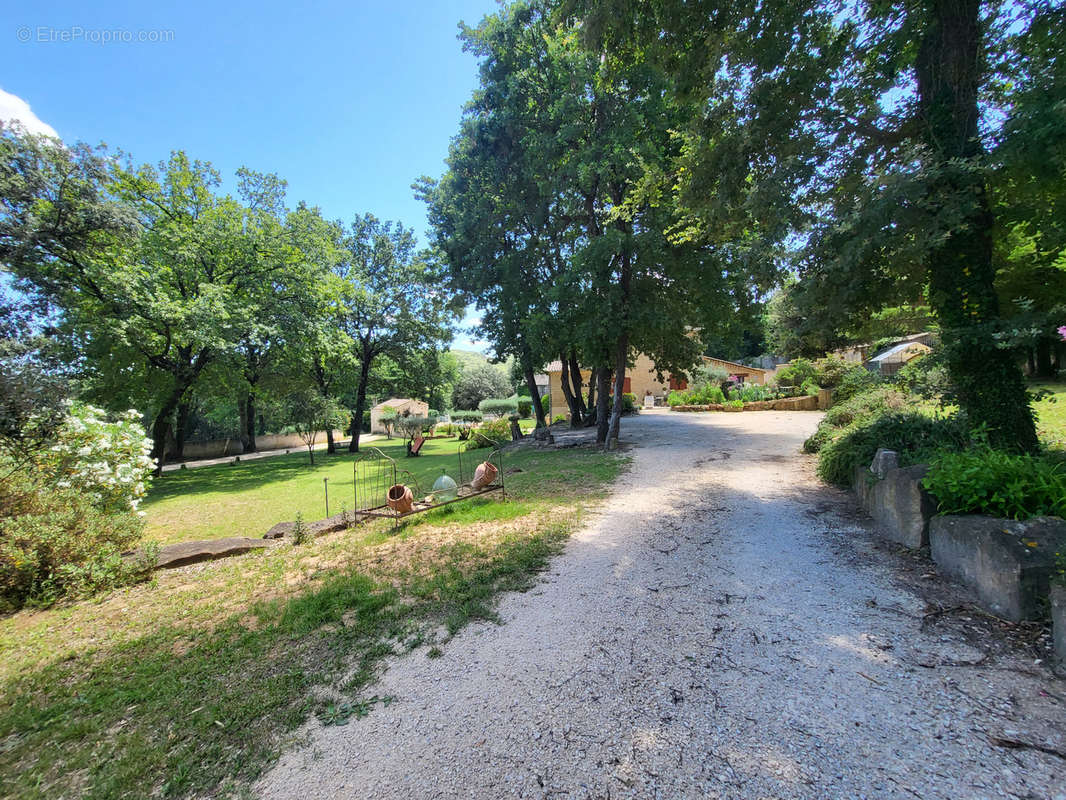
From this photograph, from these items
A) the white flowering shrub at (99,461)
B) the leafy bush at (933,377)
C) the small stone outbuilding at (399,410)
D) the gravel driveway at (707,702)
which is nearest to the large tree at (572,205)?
the leafy bush at (933,377)

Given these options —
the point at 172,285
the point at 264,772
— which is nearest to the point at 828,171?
the point at 264,772

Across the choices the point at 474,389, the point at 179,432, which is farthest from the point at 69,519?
the point at 474,389

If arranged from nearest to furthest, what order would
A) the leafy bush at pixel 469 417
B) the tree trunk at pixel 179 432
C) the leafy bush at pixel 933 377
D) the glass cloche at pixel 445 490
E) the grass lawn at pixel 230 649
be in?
the grass lawn at pixel 230 649 → the leafy bush at pixel 933 377 → the glass cloche at pixel 445 490 → the tree trunk at pixel 179 432 → the leafy bush at pixel 469 417

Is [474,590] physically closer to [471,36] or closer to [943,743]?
[943,743]

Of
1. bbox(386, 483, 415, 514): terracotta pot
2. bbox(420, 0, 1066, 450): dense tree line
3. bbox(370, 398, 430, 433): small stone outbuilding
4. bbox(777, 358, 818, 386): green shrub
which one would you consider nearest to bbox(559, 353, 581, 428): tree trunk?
bbox(777, 358, 818, 386): green shrub

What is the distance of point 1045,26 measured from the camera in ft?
13.3

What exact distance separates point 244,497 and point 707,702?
39.7ft

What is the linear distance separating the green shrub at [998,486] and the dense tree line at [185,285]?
13707 mm

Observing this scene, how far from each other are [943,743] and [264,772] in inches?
123

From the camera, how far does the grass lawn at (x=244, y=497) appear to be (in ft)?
24.9

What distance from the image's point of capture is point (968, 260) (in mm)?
4480

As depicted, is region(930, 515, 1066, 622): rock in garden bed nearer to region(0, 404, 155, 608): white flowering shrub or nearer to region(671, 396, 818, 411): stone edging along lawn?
region(0, 404, 155, 608): white flowering shrub

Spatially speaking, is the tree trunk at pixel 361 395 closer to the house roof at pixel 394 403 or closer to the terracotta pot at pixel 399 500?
the terracotta pot at pixel 399 500

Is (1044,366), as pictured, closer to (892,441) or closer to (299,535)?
(892,441)
